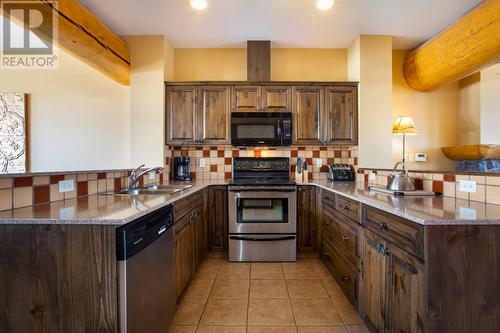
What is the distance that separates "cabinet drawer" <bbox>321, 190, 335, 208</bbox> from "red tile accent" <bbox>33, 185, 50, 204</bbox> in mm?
2147

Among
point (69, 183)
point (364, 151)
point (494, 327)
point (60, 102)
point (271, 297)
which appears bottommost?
point (271, 297)

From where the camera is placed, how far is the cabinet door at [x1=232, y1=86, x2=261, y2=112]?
2.99 meters

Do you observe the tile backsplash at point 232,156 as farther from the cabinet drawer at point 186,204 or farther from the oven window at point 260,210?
the cabinet drawer at point 186,204

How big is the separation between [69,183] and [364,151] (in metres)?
2.98

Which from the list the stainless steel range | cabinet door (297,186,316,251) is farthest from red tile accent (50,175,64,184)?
cabinet door (297,186,316,251)

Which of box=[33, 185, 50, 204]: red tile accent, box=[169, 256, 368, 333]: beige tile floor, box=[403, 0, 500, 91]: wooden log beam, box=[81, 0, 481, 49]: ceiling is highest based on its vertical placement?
box=[81, 0, 481, 49]: ceiling

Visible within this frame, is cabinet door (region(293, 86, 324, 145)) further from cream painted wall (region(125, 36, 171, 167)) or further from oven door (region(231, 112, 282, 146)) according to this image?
cream painted wall (region(125, 36, 171, 167))

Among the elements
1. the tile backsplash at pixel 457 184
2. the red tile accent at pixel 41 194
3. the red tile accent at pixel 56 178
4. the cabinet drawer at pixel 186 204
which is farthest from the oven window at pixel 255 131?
the red tile accent at pixel 41 194

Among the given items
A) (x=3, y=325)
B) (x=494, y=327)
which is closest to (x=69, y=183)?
(x=3, y=325)

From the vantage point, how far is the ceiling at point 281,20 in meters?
2.36

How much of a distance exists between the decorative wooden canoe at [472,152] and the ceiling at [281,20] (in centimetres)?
145

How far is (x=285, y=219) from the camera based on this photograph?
2.69 m

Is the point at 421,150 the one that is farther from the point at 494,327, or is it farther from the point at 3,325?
the point at 3,325

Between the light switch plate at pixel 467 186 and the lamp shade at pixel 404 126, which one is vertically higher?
the lamp shade at pixel 404 126
